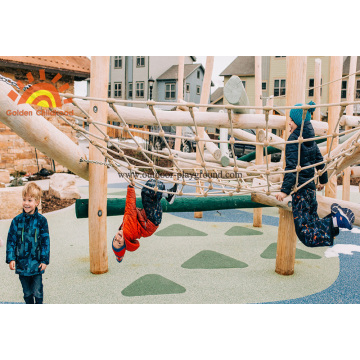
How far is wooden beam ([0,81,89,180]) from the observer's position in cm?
212

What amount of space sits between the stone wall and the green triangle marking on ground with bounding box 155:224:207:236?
15.6 ft

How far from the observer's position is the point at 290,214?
10.1 ft

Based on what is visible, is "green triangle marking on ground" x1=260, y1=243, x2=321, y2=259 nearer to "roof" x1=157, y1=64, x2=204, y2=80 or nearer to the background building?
the background building

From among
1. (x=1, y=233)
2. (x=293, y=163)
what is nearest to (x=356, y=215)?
(x=293, y=163)

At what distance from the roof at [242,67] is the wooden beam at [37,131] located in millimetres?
16422

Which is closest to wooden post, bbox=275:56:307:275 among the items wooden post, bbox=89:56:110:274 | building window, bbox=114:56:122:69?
wooden post, bbox=89:56:110:274

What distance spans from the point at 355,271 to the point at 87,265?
2.66 metres

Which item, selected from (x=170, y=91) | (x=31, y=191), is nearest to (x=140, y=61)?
(x=170, y=91)

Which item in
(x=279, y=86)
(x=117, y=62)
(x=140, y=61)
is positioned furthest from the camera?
(x=117, y=62)

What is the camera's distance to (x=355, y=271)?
132 inches

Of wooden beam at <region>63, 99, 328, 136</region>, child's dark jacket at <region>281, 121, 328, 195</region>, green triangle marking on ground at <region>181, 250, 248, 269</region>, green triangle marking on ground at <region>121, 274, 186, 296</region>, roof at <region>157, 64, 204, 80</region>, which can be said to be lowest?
green triangle marking on ground at <region>121, 274, 186, 296</region>

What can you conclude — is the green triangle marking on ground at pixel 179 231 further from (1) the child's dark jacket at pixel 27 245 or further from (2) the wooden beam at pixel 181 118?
(1) the child's dark jacket at pixel 27 245

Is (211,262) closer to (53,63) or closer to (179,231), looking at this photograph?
(179,231)

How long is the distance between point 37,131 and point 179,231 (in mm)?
2691
